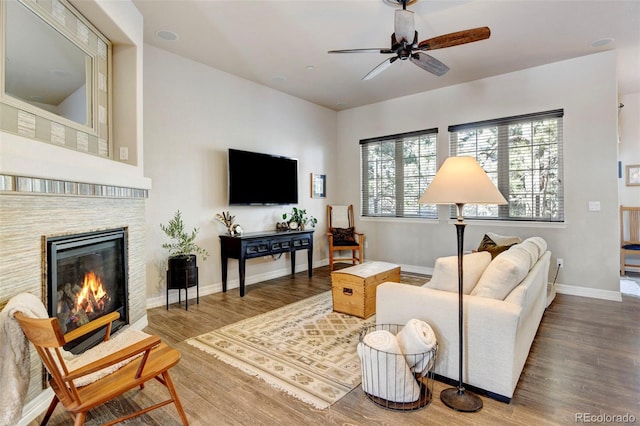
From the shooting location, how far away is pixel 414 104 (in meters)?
5.63

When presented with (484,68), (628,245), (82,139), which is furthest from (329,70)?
(628,245)

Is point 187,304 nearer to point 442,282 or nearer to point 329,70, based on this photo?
point 442,282

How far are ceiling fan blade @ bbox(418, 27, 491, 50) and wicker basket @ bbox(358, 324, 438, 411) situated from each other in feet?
7.87

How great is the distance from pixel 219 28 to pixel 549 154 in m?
4.38

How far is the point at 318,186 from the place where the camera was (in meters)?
6.19

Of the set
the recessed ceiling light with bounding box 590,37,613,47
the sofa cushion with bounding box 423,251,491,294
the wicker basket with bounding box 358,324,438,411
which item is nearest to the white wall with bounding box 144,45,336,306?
the wicker basket with bounding box 358,324,438,411

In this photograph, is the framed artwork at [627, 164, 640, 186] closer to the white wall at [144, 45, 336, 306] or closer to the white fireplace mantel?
the white wall at [144, 45, 336, 306]

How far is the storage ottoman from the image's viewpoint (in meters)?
3.38

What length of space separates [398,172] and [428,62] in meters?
2.76

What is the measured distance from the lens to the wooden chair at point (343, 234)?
577 centimetres

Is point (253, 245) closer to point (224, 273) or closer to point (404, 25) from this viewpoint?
point (224, 273)

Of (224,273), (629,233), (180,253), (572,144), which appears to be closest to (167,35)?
(180,253)

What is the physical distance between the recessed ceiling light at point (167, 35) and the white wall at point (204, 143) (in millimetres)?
323

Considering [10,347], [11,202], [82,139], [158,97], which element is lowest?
[10,347]
